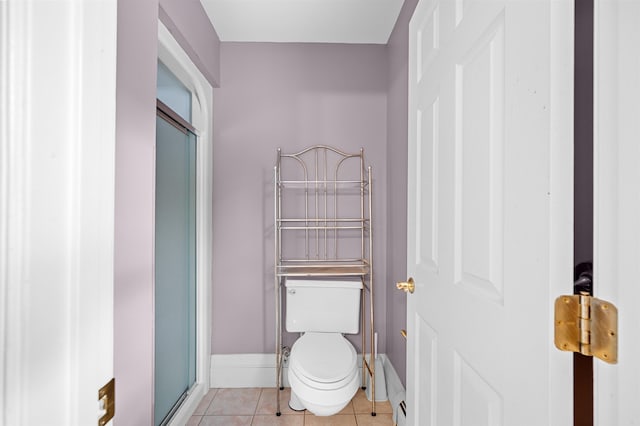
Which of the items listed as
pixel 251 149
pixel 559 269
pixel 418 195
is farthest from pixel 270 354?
pixel 559 269

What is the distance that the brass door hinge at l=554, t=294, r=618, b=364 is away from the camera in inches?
18.2

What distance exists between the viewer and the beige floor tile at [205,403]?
2.19 metres

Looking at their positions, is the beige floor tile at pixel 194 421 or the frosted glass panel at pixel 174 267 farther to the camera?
the beige floor tile at pixel 194 421

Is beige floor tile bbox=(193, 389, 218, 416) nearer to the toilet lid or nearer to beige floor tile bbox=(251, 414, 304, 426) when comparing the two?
beige floor tile bbox=(251, 414, 304, 426)

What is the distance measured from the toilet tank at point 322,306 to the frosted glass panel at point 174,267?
0.64 meters

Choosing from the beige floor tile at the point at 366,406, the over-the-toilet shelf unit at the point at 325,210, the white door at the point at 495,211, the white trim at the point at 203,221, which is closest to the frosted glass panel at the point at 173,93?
the white trim at the point at 203,221

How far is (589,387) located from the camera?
527 mm

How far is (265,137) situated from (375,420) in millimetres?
1956

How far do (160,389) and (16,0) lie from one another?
1.88 meters

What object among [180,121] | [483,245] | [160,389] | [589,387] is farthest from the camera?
[180,121]

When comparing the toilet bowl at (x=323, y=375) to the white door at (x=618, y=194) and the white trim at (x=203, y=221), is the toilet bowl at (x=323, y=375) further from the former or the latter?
the white door at (x=618, y=194)

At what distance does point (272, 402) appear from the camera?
231cm

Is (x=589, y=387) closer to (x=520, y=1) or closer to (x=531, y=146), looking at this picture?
(x=531, y=146)

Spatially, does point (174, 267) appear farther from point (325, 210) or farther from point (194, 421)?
point (325, 210)
